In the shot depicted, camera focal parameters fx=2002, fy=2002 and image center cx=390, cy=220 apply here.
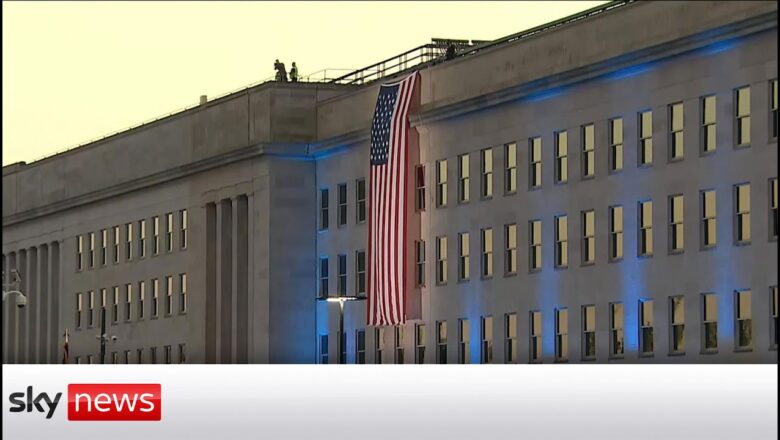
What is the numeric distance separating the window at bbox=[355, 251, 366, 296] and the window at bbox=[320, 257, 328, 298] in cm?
583

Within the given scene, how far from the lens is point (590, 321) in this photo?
76.9 metres

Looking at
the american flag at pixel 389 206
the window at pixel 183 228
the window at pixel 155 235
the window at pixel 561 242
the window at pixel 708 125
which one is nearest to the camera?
the window at pixel 708 125

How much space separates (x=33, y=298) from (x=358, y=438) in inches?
5524

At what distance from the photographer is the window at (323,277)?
104 metres

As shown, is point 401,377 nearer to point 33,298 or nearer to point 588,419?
point 588,419

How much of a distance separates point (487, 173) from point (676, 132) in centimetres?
1476

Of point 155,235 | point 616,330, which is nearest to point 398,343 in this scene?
point 616,330

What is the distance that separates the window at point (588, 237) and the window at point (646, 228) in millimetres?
3253

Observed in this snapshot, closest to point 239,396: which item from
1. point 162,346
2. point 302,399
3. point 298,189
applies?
point 302,399

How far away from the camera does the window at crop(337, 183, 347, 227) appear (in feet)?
329

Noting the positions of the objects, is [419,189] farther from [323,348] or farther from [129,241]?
[129,241]

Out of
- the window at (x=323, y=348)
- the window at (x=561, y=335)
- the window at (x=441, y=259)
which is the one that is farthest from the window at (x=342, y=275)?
the window at (x=561, y=335)

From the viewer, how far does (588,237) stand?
78.0 metres

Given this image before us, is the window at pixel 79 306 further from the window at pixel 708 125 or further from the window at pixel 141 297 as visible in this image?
the window at pixel 708 125
